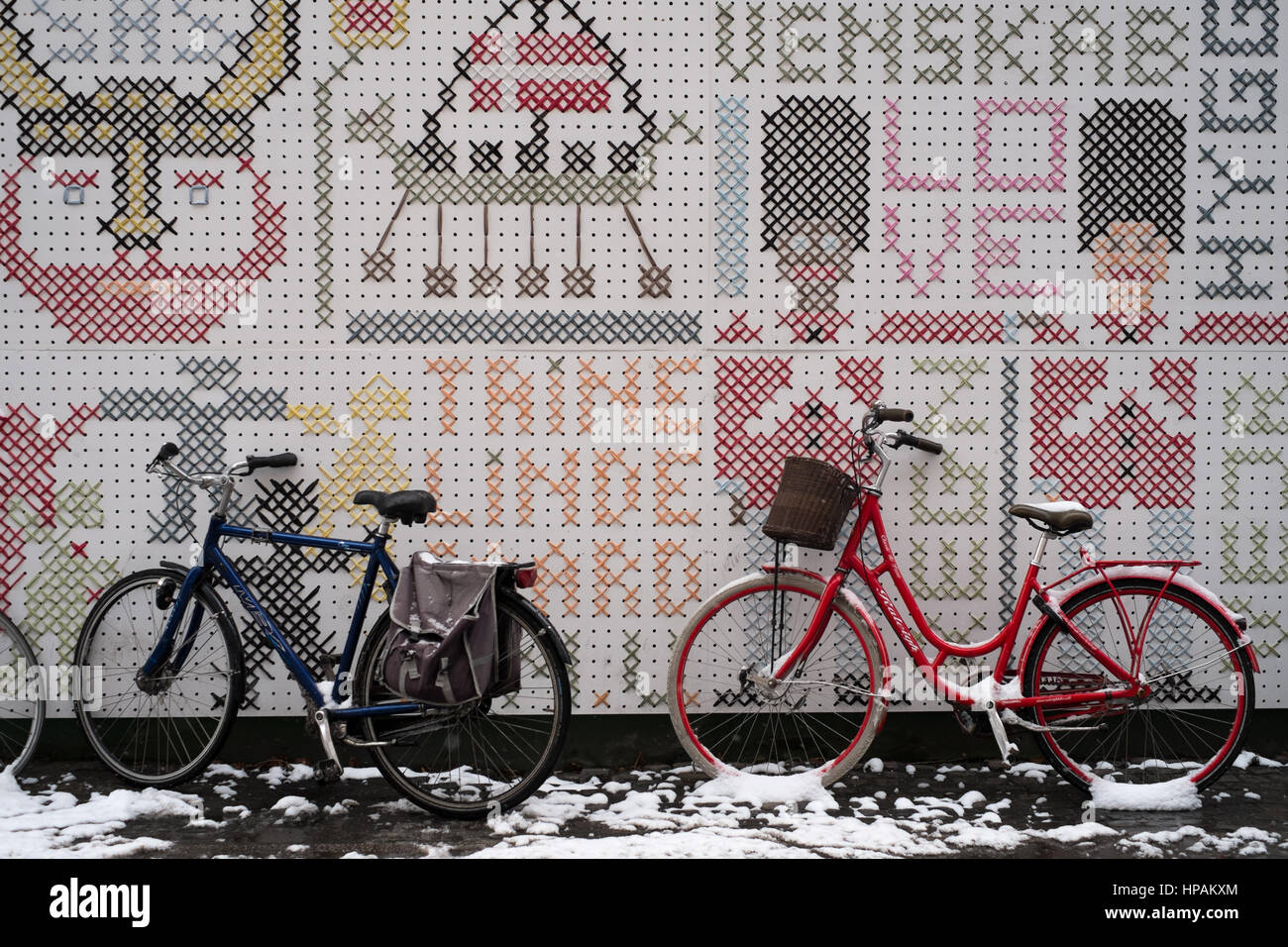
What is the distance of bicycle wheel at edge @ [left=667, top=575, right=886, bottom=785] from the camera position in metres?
3.90

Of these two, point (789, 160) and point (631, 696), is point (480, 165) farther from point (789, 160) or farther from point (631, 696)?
point (631, 696)

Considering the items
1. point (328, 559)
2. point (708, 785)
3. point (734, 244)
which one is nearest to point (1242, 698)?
point (708, 785)

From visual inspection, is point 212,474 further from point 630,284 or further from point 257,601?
point 630,284

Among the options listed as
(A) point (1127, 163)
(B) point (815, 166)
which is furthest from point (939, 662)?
(A) point (1127, 163)

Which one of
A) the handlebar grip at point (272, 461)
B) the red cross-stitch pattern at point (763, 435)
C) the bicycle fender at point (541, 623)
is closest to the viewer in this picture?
the bicycle fender at point (541, 623)

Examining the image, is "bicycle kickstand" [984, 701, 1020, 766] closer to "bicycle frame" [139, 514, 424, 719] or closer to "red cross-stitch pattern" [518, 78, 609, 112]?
"bicycle frame" [139, 514, 424, 719]

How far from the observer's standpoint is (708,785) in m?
3.74

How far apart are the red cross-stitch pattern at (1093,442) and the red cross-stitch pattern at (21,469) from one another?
15.1 feet

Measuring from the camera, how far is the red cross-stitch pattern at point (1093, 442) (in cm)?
406

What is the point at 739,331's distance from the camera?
4027 mm

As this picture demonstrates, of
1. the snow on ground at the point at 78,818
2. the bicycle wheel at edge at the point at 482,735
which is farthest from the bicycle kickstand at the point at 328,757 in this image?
the snow on ground at the point at 78,818

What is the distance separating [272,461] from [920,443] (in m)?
2.86

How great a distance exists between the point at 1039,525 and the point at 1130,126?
1.96 meters

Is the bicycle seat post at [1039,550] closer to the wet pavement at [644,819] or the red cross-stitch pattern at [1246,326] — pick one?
the wet pavement at [644,819]
